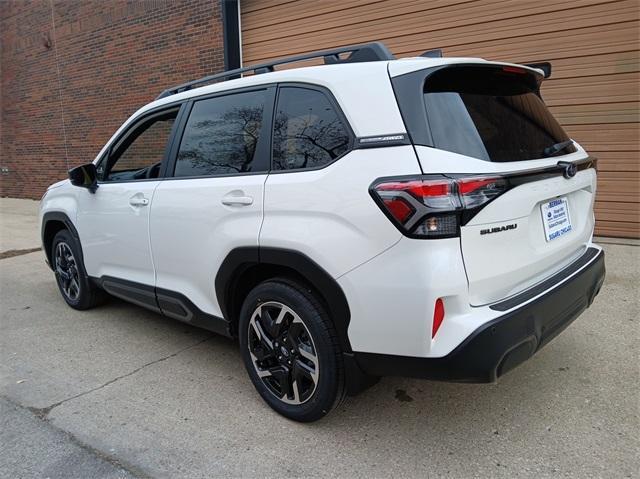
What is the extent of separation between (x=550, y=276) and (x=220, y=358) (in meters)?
2.29

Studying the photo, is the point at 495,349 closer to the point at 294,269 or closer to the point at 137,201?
the point at 294,269

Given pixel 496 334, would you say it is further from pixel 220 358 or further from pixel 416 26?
pixel 416 26

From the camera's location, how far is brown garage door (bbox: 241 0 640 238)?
5.50 metres

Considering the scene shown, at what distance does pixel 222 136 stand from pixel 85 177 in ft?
5.14

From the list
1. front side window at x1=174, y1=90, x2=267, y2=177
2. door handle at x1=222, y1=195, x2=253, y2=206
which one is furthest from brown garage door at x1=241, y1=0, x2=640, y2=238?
door handle at x1=222, y1=195, x2=253, y2=206

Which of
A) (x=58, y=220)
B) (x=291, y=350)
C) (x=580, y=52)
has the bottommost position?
(x=291, y=350)

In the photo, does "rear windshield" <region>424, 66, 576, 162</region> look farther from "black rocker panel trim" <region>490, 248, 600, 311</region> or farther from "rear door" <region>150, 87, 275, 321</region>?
"rear door" <region>150, 87, 275, 321</region>

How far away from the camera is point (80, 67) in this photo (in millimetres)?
11516

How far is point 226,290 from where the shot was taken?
2949 mm

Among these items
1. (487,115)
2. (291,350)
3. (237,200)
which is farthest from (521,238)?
(237,200)

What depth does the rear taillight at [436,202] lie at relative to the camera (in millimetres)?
2043

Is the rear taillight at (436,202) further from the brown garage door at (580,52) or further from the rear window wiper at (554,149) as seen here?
the brown garage door at (580,52)

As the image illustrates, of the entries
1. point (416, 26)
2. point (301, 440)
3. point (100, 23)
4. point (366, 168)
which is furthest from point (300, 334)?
point (100, 23)

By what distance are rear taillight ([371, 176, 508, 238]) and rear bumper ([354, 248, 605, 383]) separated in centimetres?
46
